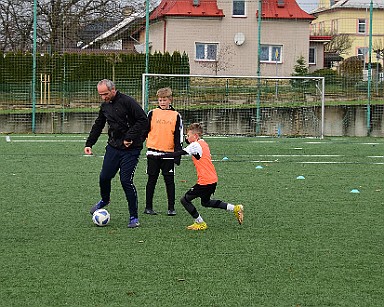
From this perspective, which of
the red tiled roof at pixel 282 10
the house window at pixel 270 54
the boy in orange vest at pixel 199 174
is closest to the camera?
the boy in orange vest at pixel 199 174

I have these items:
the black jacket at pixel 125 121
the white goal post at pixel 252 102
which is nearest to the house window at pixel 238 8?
the white goal post at pixel 252 102

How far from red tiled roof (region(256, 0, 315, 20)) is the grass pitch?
1280 cm

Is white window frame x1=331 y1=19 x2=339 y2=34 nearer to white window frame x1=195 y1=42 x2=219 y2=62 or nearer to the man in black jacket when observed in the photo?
white window frame x1=195 y1=42 x2=219 y2=62

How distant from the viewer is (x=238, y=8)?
27.3 m

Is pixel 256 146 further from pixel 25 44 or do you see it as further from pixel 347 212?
pixel 347 212

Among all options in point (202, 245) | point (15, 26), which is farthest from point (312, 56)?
point (202, 245)

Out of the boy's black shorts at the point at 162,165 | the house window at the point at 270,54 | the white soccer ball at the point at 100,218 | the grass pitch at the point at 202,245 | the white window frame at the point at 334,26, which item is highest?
the white window frame at the point at 334,26

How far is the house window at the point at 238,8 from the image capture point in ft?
88.8

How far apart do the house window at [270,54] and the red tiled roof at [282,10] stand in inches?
47.7

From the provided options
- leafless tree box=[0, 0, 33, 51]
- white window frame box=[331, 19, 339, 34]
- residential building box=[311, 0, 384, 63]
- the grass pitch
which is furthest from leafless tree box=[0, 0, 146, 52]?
the grass pitch

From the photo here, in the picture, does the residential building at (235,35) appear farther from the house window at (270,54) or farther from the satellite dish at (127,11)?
the satellite dish at (127,11)

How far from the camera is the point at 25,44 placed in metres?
26.3

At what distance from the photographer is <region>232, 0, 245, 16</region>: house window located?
88.8 feet

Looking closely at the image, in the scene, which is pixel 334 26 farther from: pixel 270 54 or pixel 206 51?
pixel 206 51
